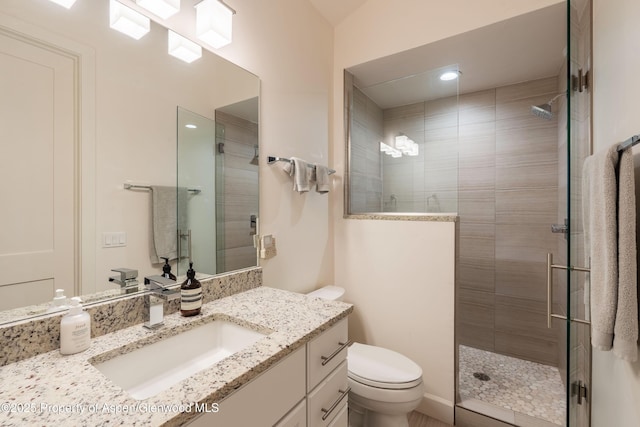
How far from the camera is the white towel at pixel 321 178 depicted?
194 cm

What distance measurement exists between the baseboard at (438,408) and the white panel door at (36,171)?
6.62ft

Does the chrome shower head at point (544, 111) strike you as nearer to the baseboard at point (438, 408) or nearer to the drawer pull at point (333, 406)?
the baseboard at point (438, 408)

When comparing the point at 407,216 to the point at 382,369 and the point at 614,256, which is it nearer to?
the point at 382,369

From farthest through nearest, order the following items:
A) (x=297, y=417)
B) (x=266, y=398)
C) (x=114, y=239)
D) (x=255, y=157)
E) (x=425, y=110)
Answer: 1. (x=425, y=110)
2. (x=255, y=157)
3. (x=114, y=239)
4. (x=297, y=417)
5. (x=266, y=398)

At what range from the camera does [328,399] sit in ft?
3.46

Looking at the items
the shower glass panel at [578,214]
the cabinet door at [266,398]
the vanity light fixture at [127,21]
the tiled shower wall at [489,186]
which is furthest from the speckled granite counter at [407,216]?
the vanity light fixture at [127,21]

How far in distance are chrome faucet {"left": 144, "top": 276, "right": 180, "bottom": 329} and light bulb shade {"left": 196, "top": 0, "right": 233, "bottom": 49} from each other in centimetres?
105

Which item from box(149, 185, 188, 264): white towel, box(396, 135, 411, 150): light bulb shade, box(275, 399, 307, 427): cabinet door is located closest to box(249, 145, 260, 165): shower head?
box(149, 185, 188, 264): white towel

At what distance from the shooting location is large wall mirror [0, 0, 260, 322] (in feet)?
2.65

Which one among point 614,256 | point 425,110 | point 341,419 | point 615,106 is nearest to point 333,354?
point 341,419

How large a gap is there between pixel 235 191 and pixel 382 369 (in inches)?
49.5

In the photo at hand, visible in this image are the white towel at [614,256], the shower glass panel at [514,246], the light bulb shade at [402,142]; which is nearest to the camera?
the white towel at [614,256]

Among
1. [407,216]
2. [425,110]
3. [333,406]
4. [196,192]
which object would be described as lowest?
[333,406]

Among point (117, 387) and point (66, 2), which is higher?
point (66, 2)
